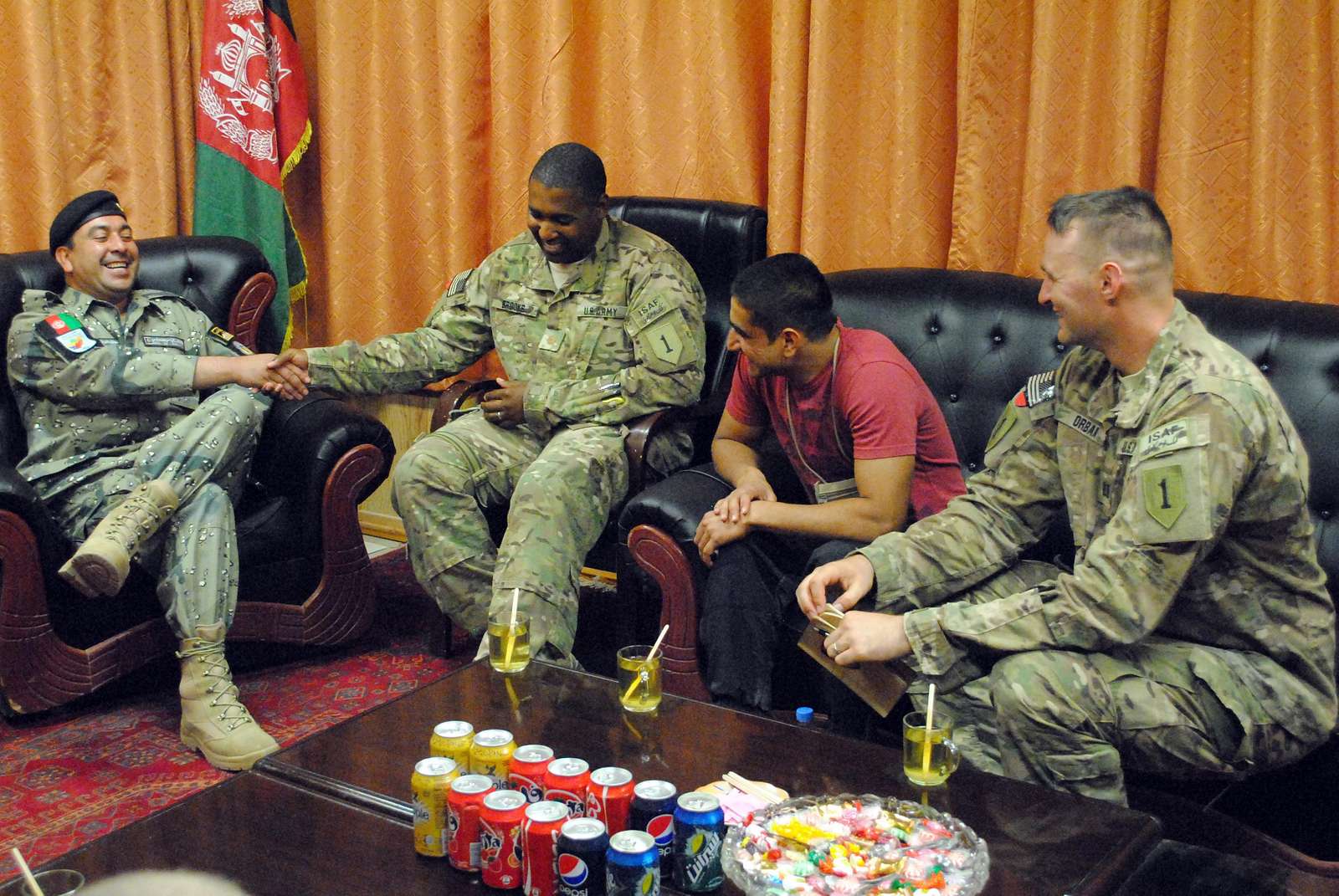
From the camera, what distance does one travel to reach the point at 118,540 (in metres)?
2.50

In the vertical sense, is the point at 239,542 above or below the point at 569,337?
below

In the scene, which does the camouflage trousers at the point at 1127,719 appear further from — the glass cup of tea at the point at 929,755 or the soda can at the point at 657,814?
the soda can at the point at 657,814

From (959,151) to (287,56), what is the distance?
2131 millimetres

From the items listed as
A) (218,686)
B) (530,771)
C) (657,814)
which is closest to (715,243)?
(218,686)

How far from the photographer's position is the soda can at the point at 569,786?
1.47 m

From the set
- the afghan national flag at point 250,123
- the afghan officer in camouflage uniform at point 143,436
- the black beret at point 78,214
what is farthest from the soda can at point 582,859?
the afghan national flag at point 250,123

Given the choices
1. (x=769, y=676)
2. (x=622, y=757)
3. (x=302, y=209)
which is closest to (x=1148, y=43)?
(x=769, y=676)

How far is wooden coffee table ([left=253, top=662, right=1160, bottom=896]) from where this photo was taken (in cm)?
146

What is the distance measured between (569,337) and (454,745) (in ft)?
5.13

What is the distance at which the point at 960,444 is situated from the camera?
106 inches

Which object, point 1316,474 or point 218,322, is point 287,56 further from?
point 1316,474

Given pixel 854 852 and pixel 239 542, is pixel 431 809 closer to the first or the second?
pixel 854 852

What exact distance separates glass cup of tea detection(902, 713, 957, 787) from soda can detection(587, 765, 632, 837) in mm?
370

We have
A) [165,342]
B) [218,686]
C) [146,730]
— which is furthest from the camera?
[165,342]
